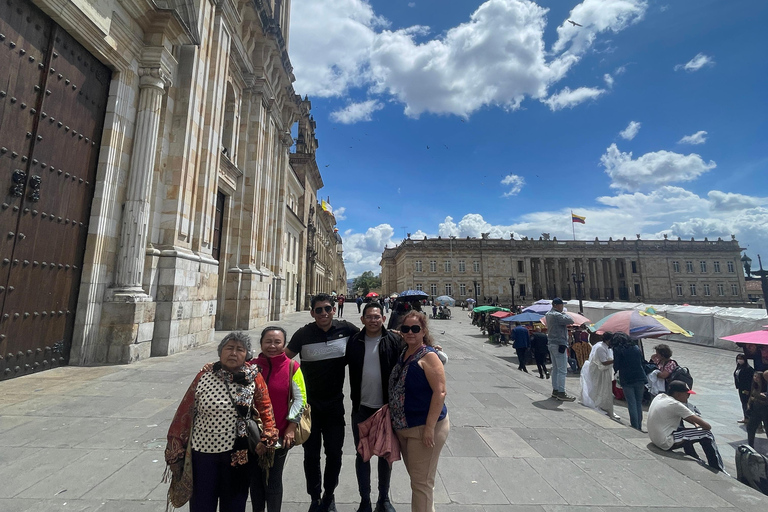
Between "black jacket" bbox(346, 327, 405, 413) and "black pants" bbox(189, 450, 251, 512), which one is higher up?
"black jacket" bbox(346, 327, 405, 413)

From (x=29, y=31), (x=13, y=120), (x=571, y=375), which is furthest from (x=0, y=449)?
(x=571, y=375)

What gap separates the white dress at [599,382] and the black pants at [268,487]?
20.7 ft

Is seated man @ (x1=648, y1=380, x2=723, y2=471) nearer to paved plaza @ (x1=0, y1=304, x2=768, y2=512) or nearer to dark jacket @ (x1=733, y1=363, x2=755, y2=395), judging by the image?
paved plaza @ (x1=0, y1=304, x2=768, y2=512)

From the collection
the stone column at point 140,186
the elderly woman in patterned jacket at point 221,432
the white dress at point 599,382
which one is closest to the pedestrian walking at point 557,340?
the white dress at point 599,382

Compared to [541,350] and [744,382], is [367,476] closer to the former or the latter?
[744,382]

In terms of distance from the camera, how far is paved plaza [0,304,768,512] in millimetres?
2879

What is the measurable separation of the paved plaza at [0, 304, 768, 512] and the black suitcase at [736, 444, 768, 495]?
0.75 m

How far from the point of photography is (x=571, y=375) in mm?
10641

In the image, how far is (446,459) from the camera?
372 centimetres

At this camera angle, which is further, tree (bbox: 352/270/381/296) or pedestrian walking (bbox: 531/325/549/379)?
tree (bbox: 352/270/381/296)

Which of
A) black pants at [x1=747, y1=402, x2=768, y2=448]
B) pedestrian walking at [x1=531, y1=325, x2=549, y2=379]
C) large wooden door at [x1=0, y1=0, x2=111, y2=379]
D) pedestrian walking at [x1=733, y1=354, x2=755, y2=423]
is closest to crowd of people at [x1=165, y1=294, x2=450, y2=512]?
large wooden door at [x1=0, y1=0, x2=111, y2=379]

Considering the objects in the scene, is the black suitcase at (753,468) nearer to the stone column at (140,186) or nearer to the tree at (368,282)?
the stone column at (140,186)

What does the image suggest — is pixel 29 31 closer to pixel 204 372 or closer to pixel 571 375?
pixel 204 372

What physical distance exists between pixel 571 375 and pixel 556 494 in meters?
8.82
